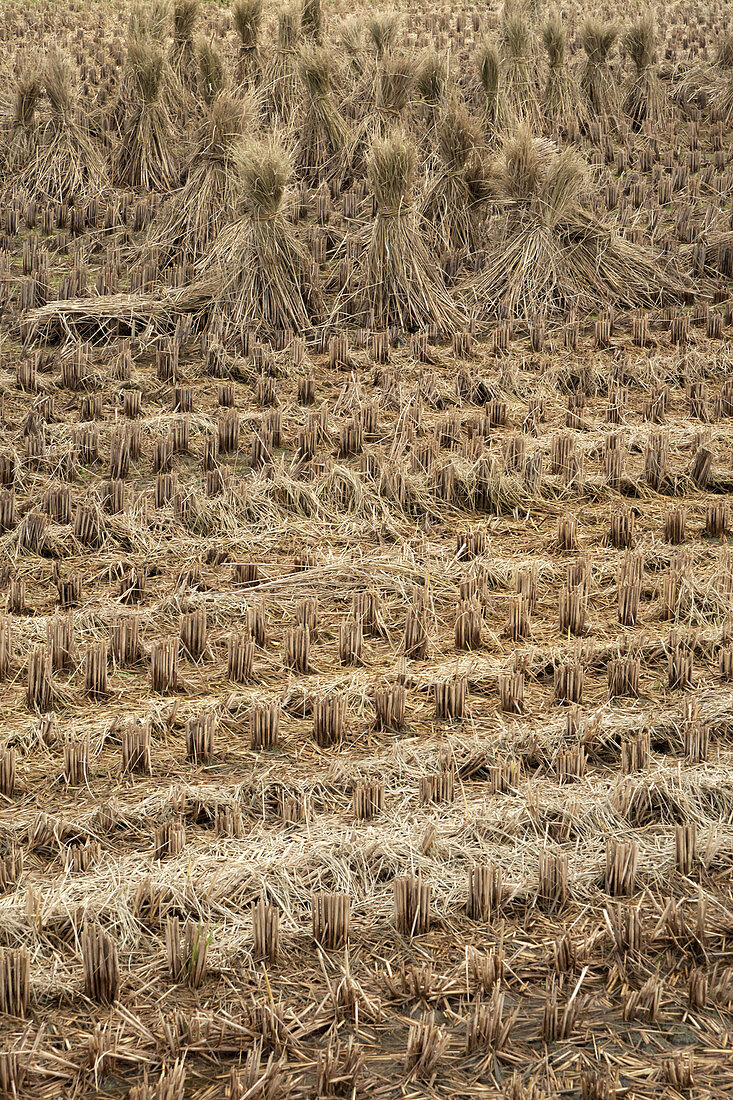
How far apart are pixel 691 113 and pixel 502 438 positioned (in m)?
6.59

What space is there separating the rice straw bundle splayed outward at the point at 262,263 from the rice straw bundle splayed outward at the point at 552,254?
3.75 ft

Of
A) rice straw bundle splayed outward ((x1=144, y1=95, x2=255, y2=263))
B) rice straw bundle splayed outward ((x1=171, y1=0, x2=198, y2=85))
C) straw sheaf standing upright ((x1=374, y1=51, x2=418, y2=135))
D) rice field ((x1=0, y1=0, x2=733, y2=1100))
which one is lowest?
rice field ((x1=0, y1=0, x2=733, y2=1100))

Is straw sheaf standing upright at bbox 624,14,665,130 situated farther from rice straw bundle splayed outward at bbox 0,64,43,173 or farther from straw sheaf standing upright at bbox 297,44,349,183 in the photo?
rice straw bundle splayed outward at bbox 0,64,43,173

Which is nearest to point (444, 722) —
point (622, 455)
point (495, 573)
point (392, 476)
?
point (495, 573)

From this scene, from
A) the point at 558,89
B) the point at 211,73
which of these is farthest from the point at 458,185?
the point at 558,89

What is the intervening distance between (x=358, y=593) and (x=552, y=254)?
384 cm

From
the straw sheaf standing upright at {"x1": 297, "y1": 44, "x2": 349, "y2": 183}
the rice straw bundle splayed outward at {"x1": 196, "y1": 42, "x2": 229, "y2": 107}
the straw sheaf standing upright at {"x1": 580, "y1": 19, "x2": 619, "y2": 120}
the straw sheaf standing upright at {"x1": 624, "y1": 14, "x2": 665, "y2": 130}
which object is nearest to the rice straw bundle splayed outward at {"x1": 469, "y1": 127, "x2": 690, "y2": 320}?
the straw sheaf standing upright at {"x1": 297, "y1": 44, "x2": 349, "y2": 183}

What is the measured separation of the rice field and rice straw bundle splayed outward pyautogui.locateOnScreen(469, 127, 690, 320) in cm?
2

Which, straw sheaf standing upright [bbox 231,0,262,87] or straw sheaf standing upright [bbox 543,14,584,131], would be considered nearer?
straw sheaf standing upright [bbox 543,14,584,131]

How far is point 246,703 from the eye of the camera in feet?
12.3

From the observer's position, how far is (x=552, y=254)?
7430 mm

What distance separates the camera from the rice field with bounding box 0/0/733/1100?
258 cm

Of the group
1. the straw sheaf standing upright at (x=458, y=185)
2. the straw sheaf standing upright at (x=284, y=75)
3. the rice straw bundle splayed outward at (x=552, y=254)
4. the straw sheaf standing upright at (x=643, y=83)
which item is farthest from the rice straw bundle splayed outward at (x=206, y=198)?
the straw sheaf standing upright at (x=643, y=83)

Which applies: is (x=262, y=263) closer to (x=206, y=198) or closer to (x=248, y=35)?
(x=206, y=198)
